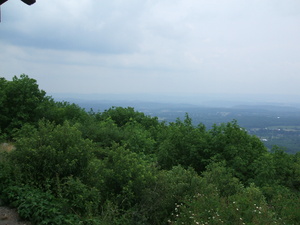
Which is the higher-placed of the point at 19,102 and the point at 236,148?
the point at 19,102

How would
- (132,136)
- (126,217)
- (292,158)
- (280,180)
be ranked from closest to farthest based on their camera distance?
1. (126,217)
2. (280,180)
3. (132,136)
4. (292,158)

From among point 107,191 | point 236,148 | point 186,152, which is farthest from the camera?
point 186,152

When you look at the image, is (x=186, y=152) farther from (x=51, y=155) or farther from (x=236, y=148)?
(x=51, y=155)

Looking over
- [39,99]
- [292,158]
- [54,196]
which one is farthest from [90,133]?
[292,158]

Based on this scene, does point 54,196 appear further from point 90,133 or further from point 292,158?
point 292,158

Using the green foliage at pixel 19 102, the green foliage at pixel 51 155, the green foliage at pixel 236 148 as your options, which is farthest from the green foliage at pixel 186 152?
the green foliage at pixel 51 155

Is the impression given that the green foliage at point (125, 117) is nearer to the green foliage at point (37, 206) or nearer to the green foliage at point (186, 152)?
the green foliage at point (186, 152)

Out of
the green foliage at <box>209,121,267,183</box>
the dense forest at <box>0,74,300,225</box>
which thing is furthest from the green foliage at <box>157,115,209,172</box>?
the dense forest at <box>0,74,300,225</box>

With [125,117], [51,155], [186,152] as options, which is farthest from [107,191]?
[125,117]

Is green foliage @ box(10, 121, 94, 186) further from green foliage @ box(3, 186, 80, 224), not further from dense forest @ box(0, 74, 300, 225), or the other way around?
green foliage @ box(3, 186, 80, 224)

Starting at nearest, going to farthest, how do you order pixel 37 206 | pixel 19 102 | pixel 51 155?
pixel 37 206
pixel 51 155
pixel 19 102

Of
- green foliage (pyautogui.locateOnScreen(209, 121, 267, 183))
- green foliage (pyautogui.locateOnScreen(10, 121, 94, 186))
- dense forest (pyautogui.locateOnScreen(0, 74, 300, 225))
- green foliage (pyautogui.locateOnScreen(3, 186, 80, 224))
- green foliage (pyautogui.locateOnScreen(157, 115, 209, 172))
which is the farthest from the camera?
green foliage (pyautogui.locateOnScreen(157, 115, 209, 172))

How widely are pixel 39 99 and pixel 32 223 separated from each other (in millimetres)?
14331

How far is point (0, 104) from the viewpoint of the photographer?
1681cm
